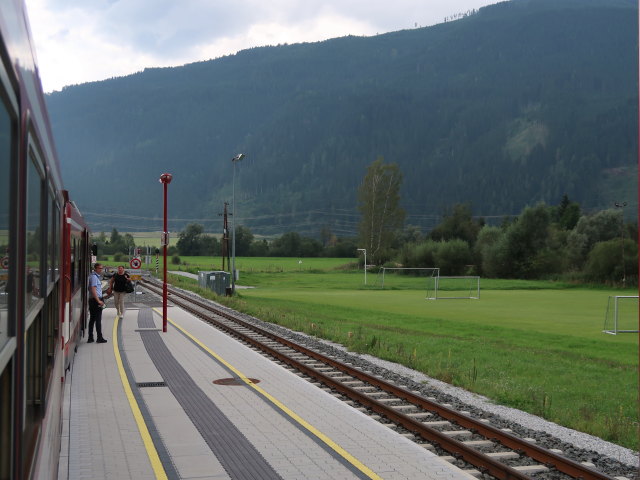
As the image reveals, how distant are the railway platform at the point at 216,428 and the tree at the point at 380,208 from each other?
9211cm

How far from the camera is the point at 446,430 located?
9984 mm

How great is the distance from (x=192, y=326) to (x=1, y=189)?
70.5ft

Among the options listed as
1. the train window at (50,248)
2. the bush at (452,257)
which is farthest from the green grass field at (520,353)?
the bush at (452,257)

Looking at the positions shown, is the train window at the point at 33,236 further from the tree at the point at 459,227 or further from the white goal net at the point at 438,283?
the tree at the point at 459,227

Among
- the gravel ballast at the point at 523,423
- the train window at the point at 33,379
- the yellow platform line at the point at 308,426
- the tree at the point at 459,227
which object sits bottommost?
the gravel ballast at the point at 523,423

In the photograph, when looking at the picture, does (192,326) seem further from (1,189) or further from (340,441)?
(1,189)

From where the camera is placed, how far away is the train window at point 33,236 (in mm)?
3391

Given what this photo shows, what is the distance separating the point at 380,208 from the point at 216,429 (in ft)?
326

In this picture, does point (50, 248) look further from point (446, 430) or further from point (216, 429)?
point (446, 430)

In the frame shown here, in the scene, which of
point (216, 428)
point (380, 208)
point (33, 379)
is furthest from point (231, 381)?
point (380, 208)

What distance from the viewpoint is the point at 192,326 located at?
23.6m

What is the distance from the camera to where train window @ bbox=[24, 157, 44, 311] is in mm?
3391

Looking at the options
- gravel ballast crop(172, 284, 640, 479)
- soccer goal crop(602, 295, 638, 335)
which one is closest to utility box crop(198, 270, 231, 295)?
soccer goal crop(602, 295, 638, 335)

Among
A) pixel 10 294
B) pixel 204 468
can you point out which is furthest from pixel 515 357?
pixel 10 294
